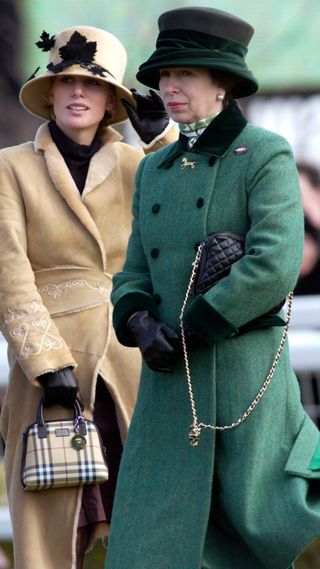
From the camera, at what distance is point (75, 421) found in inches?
225

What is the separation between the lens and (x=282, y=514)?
460 centimetres

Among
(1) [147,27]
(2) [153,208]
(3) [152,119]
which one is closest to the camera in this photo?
(2) [153,208]

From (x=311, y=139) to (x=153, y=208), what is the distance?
4.63m

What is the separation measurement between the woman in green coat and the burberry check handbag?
2.65 feet

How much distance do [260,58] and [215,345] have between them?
16.5 ft

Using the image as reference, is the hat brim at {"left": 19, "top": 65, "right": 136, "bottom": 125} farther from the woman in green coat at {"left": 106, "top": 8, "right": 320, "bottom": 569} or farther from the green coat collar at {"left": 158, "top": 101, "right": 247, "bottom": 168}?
the green coat collar at {"left": 158, "top": 101, "right": 247, "bottom": 168}

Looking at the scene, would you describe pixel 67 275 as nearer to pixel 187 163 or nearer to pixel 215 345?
pixel 187 163

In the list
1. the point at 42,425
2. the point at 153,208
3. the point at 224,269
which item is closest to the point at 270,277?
the point at 224,269

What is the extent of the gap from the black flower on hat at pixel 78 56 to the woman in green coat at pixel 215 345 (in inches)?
40.8

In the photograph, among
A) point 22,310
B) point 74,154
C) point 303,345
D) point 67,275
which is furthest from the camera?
point 303,345

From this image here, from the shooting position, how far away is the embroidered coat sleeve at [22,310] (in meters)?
5.72

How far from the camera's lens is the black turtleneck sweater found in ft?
19.8

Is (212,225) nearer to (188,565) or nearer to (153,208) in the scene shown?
(153,208)

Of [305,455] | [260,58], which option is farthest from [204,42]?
[260,58]
